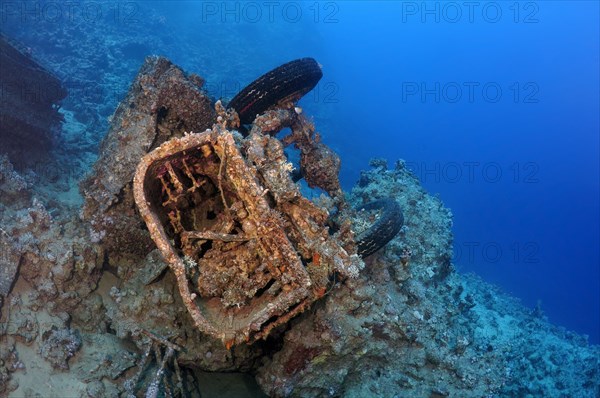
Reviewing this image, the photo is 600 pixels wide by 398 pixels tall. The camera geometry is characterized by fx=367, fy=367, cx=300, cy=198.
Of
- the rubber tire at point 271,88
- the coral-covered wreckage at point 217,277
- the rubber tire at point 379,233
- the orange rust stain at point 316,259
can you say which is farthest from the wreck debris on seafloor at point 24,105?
the rubber tire at point 379,233

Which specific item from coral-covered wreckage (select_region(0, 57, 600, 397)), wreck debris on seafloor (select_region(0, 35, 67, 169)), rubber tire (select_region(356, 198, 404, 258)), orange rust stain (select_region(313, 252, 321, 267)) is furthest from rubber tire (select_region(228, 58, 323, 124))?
wreck debris on seafloor (select_region(0, 35, 67, 169))

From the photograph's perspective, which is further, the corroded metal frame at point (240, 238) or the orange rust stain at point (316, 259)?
the orange rust stain at point (316, 259)

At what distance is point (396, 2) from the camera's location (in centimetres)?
14700

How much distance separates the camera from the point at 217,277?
4633 mm

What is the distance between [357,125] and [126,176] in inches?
1607

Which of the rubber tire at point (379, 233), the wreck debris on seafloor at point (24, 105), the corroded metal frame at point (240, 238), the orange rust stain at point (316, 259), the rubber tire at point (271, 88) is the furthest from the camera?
the wreck debris on seafloor at point (24, 105)

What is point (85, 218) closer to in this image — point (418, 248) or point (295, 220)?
point (295, 220)

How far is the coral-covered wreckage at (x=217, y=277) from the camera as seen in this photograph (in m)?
4.30

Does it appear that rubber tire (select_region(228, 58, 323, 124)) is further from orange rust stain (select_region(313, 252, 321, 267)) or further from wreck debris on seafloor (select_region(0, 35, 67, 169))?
wreck debris on seafloor (select_region(0, 35, 67, 169))

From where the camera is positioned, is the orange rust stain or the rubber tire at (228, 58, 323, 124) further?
the rubber tire at (228, 58, 323, 124)

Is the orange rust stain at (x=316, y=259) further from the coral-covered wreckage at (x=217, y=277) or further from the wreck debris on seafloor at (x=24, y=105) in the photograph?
the wreck debris on seafloor at (x=24, y=105)

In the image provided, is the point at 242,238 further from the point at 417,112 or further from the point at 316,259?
the point at 417,112

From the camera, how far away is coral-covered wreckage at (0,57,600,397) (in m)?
4.30

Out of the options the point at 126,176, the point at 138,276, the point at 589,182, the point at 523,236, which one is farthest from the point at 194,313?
the point at 589,182
